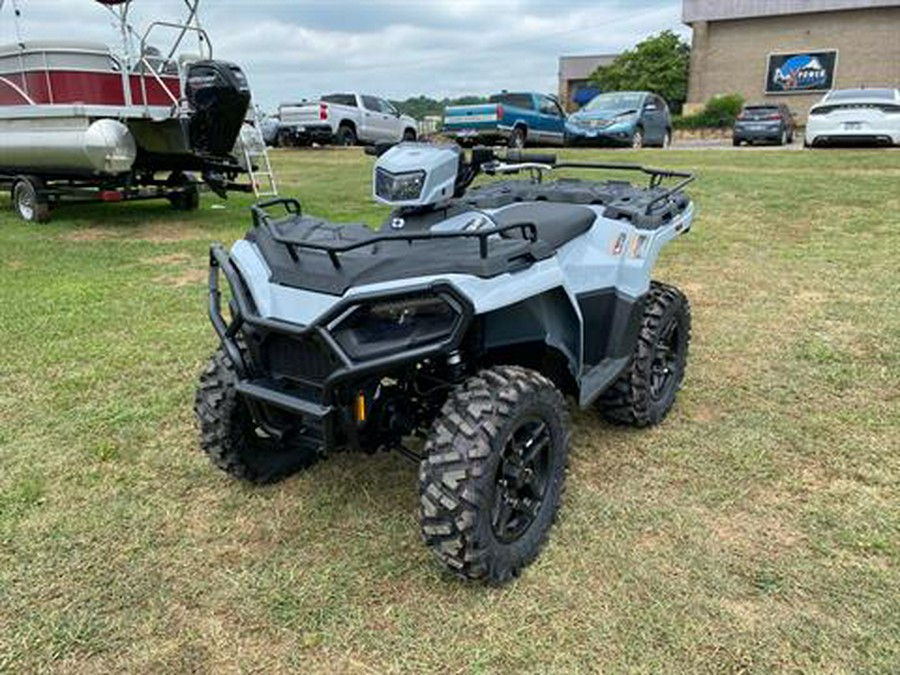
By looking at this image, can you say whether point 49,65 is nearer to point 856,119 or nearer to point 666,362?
point 666,362

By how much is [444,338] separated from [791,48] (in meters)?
40.4

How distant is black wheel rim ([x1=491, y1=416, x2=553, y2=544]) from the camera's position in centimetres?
226

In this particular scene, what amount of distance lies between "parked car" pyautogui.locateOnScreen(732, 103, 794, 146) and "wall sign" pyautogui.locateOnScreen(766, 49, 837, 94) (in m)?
17.8

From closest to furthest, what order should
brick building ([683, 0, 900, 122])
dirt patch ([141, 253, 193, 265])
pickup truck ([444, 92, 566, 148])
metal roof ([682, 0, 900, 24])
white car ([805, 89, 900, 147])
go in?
1. dirt patch ([141, 253, 193, 265])
2. white car ([805, 89, 900, 147])
3. pickup truck ([444, 92, 566, 148])
4. metal roof ([682, 0, 900, 24])
5. brick building ([683, 0, 900, 122])

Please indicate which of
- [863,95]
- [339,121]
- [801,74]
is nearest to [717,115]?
[801,74]

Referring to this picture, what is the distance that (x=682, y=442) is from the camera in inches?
125

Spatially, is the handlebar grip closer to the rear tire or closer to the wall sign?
the rear tire

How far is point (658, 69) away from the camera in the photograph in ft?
152

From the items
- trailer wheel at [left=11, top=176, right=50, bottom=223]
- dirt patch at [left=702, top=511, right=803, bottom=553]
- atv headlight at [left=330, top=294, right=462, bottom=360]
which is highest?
atv headlight at [left=330, top=294, right=462, bottom=360]

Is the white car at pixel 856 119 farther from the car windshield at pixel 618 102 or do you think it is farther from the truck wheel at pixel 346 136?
the truck wheel at pixel 346 136

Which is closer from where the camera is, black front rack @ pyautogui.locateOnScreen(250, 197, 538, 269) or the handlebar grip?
black front rack @ pyautogui.locateOnScreen(250, 197, 538, 269)

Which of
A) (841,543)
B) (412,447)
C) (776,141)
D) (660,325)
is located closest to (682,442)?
(660,325)

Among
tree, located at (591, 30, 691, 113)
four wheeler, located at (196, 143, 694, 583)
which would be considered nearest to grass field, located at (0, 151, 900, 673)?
four wheeler, located at (196, 143, 694, 583)

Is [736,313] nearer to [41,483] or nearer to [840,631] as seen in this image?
[840,631]
